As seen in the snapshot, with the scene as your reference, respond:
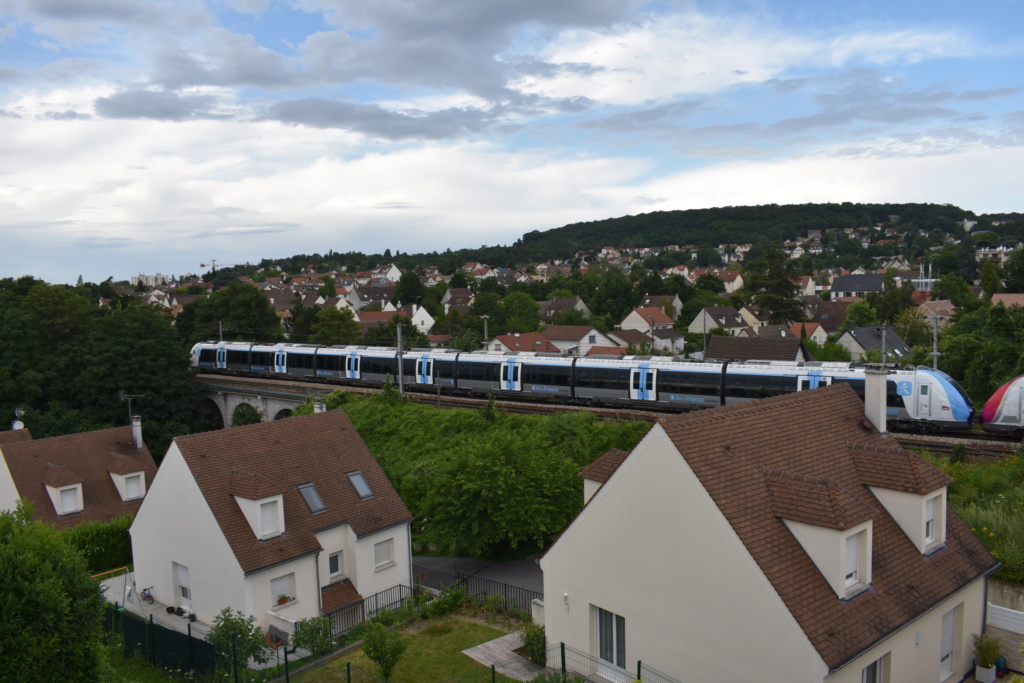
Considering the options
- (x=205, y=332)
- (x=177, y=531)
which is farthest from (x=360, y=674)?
A: (x=205, y=332)

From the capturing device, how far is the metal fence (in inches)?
645

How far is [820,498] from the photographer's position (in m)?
9.55

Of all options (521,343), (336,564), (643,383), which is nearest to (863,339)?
(521,343)

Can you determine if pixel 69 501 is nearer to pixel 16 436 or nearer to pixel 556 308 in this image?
pixel 16 436

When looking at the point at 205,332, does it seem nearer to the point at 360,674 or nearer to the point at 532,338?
the point at 532,338

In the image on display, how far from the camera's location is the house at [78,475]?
985 inches

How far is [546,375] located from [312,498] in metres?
18.1

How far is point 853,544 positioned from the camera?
32.2 feet

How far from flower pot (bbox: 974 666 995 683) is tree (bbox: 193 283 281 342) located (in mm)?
70041

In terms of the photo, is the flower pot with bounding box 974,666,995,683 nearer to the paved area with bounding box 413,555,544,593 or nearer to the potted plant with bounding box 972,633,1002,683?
the potted plant with bounding box 972,633,1002,683

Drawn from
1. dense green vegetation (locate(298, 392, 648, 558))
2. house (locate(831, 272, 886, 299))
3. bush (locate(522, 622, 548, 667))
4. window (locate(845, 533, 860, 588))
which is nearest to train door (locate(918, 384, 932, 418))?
dense green vegetation (locate(298, 392, 648, 558))

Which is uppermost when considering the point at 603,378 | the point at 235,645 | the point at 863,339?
the point at 603,378

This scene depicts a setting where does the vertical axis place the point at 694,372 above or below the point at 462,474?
above

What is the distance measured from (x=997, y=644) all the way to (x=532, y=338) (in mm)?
60025
